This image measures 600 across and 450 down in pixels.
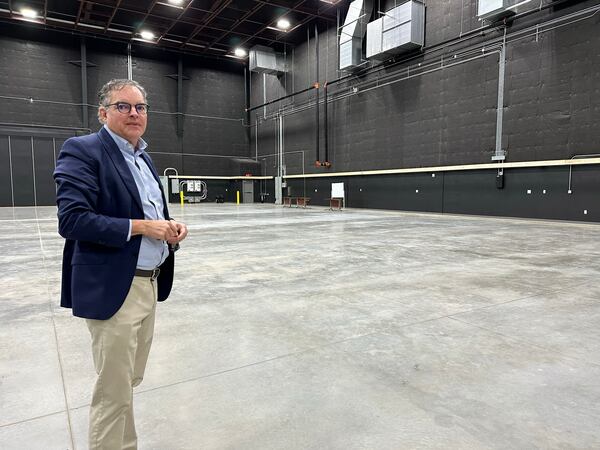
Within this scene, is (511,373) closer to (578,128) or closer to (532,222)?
(532,222)

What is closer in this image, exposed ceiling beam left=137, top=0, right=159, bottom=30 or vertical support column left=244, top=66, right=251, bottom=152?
exposed ceiling beam left=137, top=0, right=159, bottom=30

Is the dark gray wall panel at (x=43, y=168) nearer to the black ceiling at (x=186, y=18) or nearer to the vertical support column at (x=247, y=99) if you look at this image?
the black ceiling at (x=186, y=18)

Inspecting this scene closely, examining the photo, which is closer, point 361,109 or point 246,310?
point 246,310

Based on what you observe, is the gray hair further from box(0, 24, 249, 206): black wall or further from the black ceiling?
box(0, 24, 249, 206): black wall

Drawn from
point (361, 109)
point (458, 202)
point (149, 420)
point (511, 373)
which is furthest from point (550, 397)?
point (361, 109)

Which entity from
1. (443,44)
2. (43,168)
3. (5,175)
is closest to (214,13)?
(443,44)

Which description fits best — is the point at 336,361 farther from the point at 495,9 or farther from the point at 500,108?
the point at 495,9

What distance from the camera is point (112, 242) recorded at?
1307mm

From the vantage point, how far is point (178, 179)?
84.7 ft

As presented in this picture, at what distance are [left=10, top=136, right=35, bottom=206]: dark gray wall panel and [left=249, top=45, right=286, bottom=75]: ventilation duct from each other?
43.2 feet

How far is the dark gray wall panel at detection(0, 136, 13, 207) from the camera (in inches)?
819

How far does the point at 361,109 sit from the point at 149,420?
61.8 feet

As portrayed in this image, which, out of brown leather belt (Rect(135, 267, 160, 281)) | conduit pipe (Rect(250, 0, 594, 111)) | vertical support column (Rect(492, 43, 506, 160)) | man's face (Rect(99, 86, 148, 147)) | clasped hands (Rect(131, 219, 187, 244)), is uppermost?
conduit pipe (Rect(250, 0, 594, 111))

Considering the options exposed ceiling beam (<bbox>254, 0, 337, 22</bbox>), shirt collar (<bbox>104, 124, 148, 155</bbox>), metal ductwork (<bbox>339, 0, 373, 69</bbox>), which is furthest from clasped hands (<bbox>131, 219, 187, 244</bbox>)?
exposed ceiling beam (<bbox>254, 0, 337, 22</bbox>)
